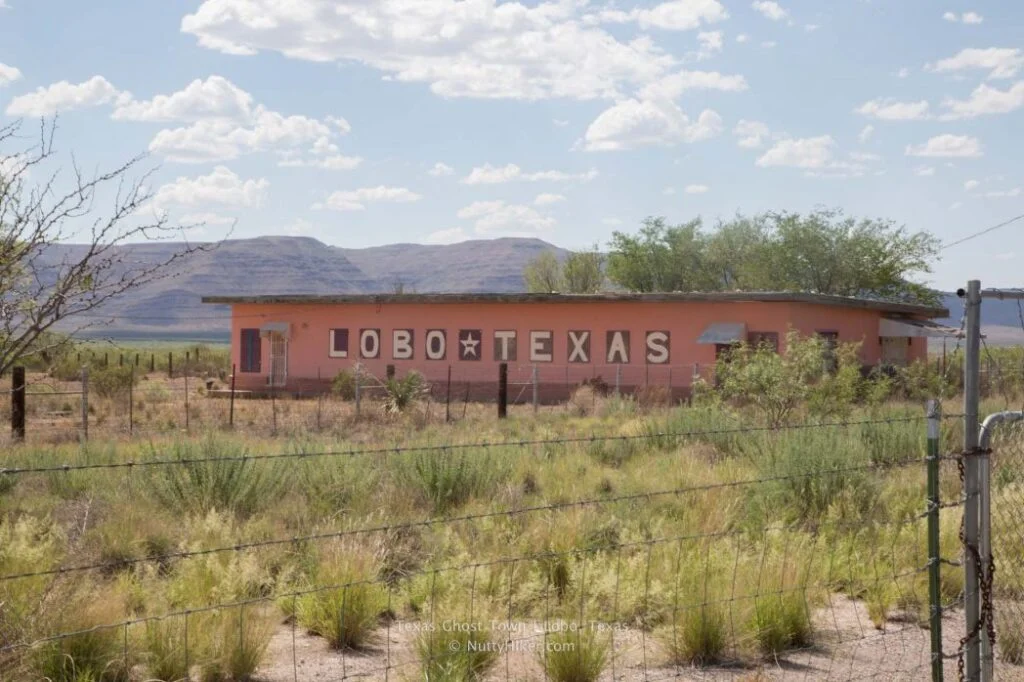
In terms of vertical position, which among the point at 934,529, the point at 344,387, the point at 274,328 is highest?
the point at 274,328

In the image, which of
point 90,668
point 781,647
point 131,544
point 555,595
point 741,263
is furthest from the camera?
point 741,263

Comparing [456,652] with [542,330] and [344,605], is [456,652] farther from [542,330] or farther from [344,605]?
[542,330]

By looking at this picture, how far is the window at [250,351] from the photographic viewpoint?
43094 mm

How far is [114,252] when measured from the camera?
8.38 m

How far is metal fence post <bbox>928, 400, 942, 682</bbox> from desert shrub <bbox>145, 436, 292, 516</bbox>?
287 inches

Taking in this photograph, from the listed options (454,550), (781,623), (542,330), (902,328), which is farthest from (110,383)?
(781,623)

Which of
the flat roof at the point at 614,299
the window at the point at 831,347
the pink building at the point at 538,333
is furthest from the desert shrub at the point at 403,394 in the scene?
the window at the point at 831,347

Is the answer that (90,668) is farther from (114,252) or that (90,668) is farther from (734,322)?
(734,322)

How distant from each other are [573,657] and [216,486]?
619 centimetres

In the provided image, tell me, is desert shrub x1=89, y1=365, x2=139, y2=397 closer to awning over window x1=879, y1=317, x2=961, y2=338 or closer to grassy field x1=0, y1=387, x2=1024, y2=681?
grassy field x1=0, y1=387, x2=1024, y2=681

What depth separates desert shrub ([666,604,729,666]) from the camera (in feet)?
25.1

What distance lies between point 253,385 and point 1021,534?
3611cm

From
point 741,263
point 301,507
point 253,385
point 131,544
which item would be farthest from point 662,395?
point 741,263

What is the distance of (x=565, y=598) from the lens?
8.94 m
